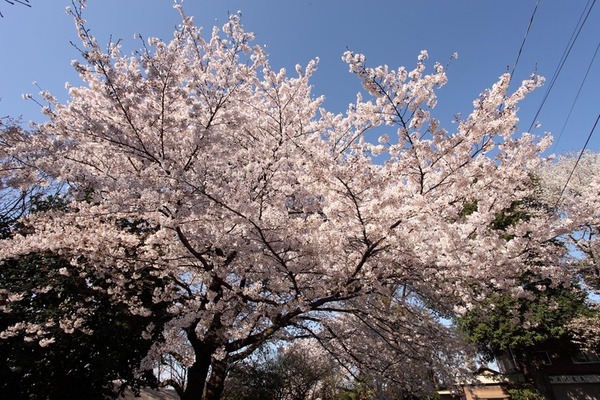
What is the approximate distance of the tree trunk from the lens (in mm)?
6984

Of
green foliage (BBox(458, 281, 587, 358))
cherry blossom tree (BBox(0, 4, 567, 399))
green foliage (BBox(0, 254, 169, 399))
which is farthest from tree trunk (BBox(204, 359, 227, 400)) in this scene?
green foliage (BBox(458, 281, 587, 358))

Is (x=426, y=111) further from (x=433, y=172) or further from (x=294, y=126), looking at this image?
(x=294, y=126)

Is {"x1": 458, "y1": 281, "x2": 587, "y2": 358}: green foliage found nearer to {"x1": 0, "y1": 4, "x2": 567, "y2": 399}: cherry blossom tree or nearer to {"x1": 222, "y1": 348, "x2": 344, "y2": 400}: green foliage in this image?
{"x1": 222, "y1": 348, "x2": 344, "y2": 400}: green foliage

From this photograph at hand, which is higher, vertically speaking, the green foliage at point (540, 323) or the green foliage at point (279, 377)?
the green foliage at point (540, 323)

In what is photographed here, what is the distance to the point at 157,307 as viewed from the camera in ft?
26.6

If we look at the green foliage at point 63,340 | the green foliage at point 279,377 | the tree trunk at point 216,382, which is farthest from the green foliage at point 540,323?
the green foliage at point 63,340

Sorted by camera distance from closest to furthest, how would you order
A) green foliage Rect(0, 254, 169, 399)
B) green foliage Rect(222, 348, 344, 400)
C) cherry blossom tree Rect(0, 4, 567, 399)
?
1. cherry blossom tree Rect(0, 4, 567, 399)
2. green foliage Rect(0, 254, 169, 399)
3. green foliage Rect(222, 348, 344, 400)

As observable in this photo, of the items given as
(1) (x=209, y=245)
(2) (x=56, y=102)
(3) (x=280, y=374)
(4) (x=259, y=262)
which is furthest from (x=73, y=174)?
(3) (x=280, y=374)

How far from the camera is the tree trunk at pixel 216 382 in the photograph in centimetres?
698

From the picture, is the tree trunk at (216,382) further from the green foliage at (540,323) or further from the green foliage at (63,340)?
the green foliage at (540,323)

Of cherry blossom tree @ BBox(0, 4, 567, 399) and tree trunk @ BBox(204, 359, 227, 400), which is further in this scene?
tree trunk @ BBox(204, 359, 227, 400)

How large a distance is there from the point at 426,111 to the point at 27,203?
11744 millimetres

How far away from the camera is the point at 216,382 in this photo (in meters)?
7.09

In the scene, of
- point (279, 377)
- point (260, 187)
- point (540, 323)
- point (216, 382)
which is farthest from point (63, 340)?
point (540, 323)
